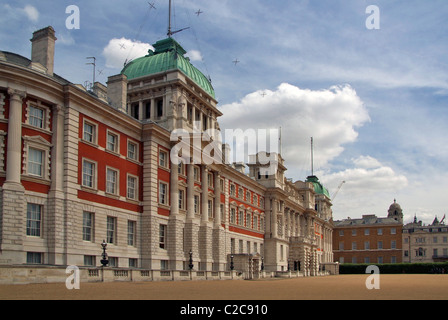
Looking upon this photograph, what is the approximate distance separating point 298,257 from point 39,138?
6246 centimetres

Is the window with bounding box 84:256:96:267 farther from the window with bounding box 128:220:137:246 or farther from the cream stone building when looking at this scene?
the window with bounding box 128:220:137:246

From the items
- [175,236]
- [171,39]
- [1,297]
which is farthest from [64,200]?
[171,39]

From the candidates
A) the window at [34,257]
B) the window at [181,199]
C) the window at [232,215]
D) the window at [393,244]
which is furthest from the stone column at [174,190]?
the window at [393,244]

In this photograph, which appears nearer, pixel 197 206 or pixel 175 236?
pixel 175 236

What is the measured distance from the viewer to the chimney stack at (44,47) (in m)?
38.2

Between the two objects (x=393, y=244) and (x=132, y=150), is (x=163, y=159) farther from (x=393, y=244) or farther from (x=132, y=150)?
(x=393, y=244)

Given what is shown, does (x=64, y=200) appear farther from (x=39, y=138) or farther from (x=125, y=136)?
(x=125, y=136)

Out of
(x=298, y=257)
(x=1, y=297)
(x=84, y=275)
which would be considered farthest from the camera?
(x=298, y=257)

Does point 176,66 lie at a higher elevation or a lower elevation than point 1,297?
higher

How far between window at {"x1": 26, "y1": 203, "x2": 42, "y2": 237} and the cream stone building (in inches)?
2.7

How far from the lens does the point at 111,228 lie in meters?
42.2

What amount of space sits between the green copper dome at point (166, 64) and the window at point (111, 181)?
67.0 ft

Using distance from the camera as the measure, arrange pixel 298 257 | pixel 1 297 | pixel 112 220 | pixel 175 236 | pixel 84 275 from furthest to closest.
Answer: pixel 298 257
pixel 175 236
pixel 112 220
pixel 84 275
pixel 1 297

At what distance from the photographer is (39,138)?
116 ft
